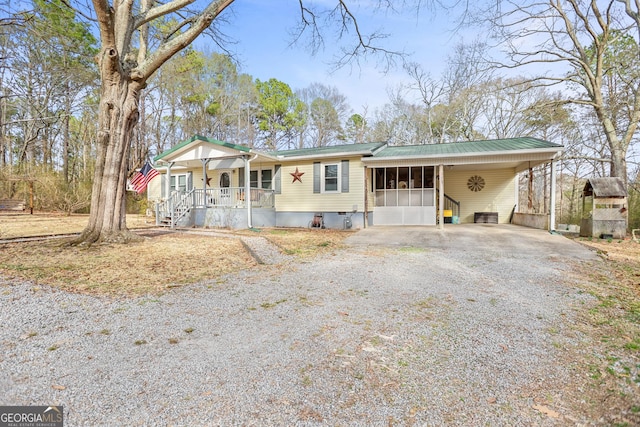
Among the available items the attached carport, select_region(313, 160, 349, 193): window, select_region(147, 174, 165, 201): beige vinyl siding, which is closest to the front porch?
select_region(313, 160, 349, 193): window

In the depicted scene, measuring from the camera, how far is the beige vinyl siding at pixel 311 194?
12266 mm

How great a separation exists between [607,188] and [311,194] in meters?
10.0

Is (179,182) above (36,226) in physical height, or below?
above

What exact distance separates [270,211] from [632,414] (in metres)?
12.5

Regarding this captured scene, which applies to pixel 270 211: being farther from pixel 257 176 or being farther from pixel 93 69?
pixel 93 69

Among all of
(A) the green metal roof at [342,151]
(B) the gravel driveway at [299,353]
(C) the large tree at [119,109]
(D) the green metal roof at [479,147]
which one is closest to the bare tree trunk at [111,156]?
(C) the large tree at [119,109]

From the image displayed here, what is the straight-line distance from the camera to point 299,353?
7.95 ft

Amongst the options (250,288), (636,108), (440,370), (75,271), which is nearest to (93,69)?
(75,271)

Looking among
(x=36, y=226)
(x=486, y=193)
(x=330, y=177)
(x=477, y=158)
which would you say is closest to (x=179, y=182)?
(x=36, y=226)

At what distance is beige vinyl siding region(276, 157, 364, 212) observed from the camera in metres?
12.3

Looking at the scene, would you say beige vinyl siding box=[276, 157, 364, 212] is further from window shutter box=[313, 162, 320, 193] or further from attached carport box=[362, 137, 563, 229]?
attached carport box=[362, 137, 563, 229]

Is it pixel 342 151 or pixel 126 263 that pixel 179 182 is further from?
pixel 126 263

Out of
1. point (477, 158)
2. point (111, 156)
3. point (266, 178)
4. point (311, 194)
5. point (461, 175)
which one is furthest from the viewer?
point (266, 178)

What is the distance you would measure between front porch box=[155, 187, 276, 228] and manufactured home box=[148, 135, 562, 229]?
40 mm
